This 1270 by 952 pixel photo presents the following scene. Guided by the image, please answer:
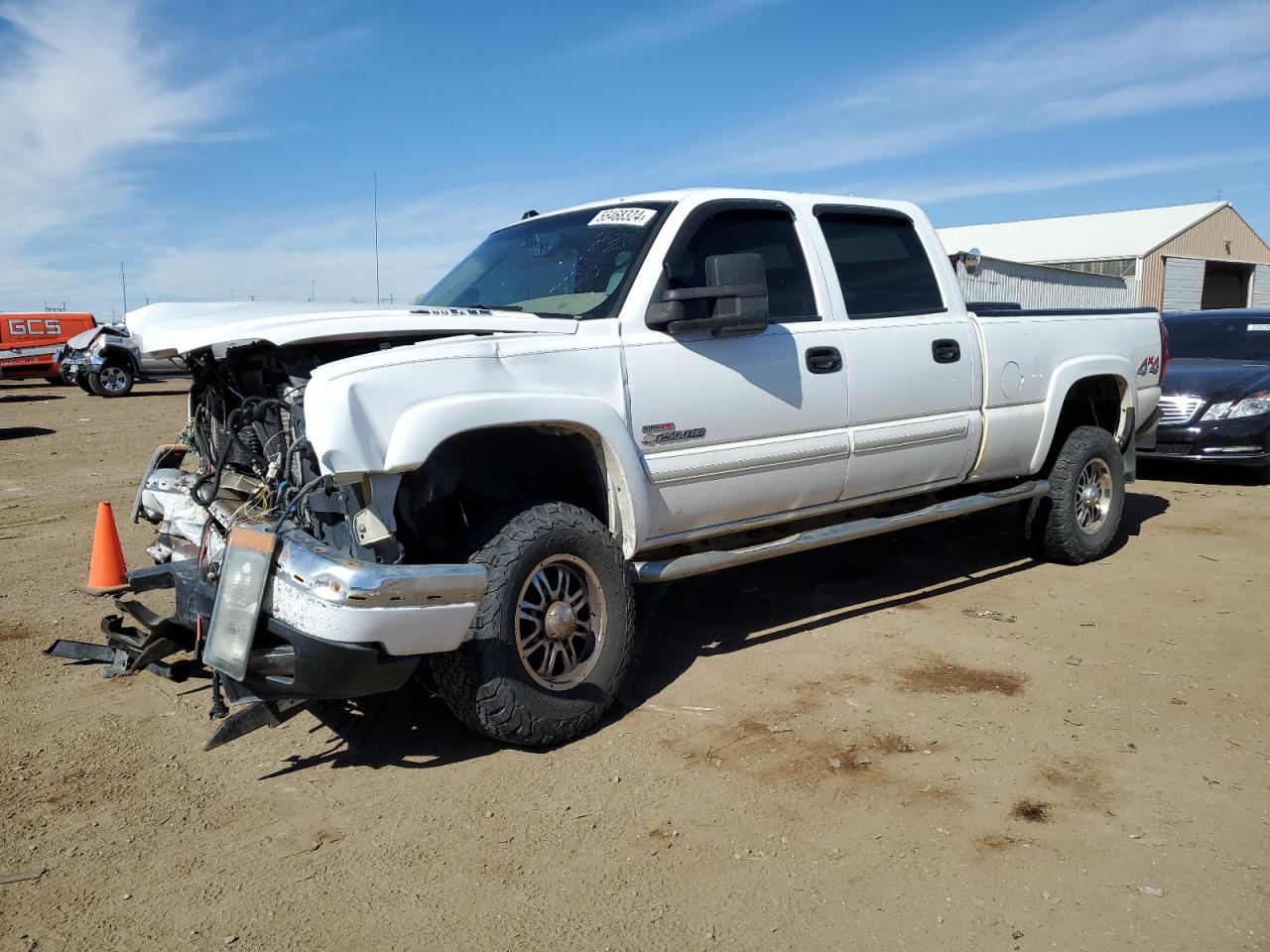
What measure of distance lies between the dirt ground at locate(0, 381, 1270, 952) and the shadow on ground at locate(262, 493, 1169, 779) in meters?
0.03

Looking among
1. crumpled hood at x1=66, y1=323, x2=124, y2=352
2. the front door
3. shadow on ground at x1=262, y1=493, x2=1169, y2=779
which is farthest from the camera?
crumpled hood at x1=66, y1=323, x2=124, y2=352

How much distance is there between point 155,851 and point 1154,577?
549cm

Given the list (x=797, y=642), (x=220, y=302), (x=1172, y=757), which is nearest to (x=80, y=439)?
(x=220, y=302)

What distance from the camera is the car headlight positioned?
9.46 m

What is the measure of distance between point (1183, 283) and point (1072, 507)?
123 feet

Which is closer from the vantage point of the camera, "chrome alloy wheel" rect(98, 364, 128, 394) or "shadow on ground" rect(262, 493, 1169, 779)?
"shadow on ground" rect(262, 493, 1169, 779)

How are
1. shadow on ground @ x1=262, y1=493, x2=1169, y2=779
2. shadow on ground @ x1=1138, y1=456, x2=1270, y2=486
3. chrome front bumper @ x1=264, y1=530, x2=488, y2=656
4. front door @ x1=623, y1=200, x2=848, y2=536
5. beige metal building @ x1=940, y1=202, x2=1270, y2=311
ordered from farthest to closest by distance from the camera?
1. beige metal building @ x1=940, y1=202, x2=1270, y2=311
2. shadow on ground @ x1=1138, y1=456, x2=1270, y2=486
3. front door @ x1=623, y1=200, x2=848, y2=536
4. shadow on ground @ x1=262, y1=493, x2=1169, y2=779
5. chrome front bumper @ x1=264, y1=530, x2=488, y2=656

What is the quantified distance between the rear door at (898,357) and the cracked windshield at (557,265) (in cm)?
103

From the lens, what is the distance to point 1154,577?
6344 millimetres

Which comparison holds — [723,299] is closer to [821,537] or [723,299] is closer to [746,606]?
[821,537]

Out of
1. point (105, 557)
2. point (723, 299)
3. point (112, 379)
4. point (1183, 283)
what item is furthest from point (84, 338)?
point (1183, 283)

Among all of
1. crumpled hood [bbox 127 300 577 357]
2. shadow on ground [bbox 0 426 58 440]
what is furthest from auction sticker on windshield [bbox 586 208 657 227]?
shadow on ground [bbox 0 426 58 440]

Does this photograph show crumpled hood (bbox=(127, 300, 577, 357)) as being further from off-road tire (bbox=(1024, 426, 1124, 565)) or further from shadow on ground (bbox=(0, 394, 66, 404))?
shadow on ground (bbox=(0, 394, 66, 404))

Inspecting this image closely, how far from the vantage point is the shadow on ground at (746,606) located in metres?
4.07
